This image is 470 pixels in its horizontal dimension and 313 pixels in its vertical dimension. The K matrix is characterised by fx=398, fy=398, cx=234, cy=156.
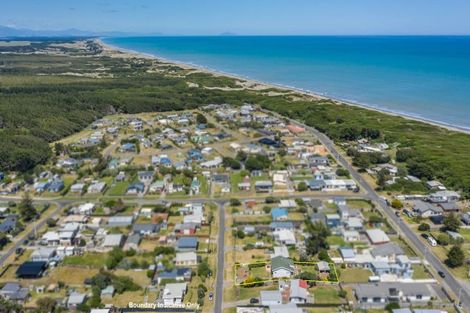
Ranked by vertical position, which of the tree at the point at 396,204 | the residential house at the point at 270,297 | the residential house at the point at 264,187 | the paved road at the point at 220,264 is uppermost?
the tree at the point at 396,204

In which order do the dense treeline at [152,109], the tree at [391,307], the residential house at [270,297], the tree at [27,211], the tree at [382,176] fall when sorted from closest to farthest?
the tree at [391,307] → the residential house at [270,297] → the tree at [27,211] → the tree at [382,176] → the dense treeline at [152,109]

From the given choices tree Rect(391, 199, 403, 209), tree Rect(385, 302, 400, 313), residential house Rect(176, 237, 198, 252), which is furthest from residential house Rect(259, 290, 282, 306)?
tree Rect(391, 199, 403, 209)

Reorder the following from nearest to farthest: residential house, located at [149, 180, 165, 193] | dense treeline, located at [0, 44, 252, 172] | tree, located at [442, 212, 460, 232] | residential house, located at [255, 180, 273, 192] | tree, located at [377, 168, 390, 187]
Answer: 1. tree, located at [442, 212, 460, 232]
2. residential house, located at [255, 180, 273, 192]
3. tree, located at [377, 168, 390, 187]
4. residential house, located at [149, 180, 165, 193]
5. dense treeline, located at [0, 44, 252, 172]

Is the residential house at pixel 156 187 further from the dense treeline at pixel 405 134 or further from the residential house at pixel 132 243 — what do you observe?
the dense treeline at pixel 405 134

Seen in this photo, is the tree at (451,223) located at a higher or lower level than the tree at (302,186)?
higher

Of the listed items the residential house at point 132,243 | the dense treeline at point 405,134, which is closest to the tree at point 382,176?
the dense treeline at point 405,134

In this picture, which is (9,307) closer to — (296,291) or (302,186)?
(296,291)

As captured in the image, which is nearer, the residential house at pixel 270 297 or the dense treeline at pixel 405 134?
the residential house at pixel 270 297

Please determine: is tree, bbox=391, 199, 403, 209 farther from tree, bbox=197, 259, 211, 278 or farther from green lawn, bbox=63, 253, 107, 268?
green lawn, bbox=63, 253, 107, 268
